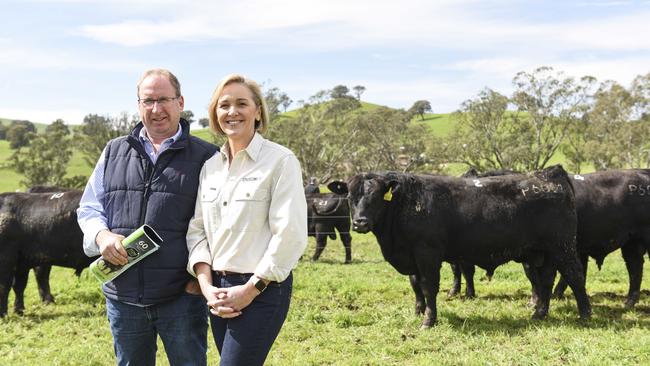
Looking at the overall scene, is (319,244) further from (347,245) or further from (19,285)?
(19,285)

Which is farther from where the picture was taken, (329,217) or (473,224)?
(329,217)

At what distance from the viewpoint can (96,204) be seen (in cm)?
331

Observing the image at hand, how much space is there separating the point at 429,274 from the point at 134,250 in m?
4.96

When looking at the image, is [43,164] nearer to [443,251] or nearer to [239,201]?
[443,251]

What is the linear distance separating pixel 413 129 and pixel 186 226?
161ft

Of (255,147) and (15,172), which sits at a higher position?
(255,147)

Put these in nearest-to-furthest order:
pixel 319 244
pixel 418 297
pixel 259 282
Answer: pixel 259 282 → pixel 418 297 → pixel 319 244

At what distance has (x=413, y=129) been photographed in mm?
51188

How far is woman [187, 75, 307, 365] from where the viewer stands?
2.79 metres

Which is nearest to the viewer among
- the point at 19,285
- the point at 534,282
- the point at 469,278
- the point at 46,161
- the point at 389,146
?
the point at 534,282

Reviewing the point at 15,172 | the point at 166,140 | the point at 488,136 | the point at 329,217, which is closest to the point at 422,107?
the point at 488,136

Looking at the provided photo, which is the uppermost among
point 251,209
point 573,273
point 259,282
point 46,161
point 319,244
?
point 251,209

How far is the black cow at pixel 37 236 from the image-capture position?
27.9ft

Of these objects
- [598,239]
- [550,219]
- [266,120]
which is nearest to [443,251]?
[550,219]
